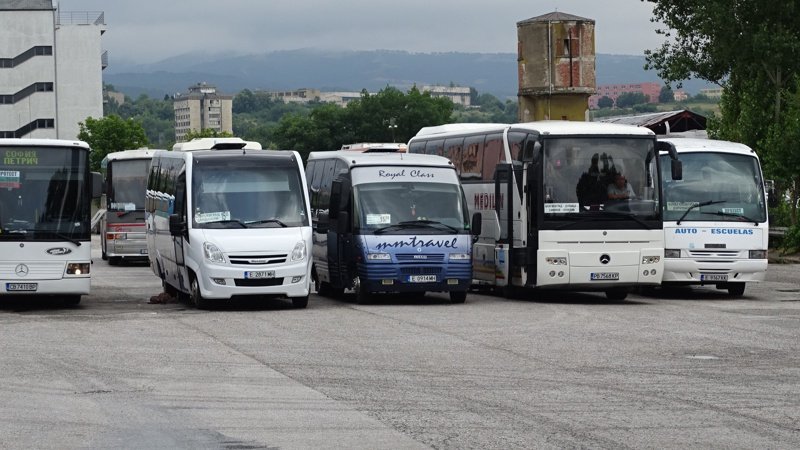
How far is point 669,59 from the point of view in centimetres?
5544

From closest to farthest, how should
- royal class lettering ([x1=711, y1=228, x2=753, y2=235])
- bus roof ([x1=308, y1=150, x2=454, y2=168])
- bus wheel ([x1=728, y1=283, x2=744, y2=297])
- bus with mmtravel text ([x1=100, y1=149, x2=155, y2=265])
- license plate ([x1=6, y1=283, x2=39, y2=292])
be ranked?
license plate ([x1=6, y1=283, x2=39, y2=292]) → bus roof ([x1=308, y1=150, x2=454, y2=168]) → royal class lettering ([x1=711, y1=228, x2=753, y2=235]) → bus wheel ([x1=728, y1=283, x2=744, y2=297]) → bus with mmtravel text ([x1=100, y1=149, x2=155, y2=265])

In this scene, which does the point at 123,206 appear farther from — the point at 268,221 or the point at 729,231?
the point at 729,231

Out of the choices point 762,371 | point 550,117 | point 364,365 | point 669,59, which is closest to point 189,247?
A: point 364,365

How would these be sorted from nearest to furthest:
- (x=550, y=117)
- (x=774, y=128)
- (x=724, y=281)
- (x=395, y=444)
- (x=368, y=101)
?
(x=395, y=444), (x=724, y=281), (x=774, y=128), (x=550, y=117), (x=368, y=101)

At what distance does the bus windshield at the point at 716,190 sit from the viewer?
2686 cm

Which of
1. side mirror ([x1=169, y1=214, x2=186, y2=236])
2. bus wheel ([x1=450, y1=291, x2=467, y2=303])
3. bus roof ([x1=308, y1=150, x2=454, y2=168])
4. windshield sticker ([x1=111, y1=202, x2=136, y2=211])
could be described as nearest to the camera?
side mirror ([x1=169, y1=214, x2=186, y2=236])

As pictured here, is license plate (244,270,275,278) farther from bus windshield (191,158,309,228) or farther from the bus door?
the bus door

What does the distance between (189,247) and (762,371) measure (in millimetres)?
11348

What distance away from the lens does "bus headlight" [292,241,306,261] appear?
2356 cm

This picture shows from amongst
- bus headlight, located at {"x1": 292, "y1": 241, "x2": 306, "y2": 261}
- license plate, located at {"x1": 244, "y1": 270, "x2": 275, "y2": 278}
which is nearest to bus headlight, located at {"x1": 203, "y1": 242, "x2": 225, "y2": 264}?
license plate, located at {"x1": 244, "y1": 270, "x2": 275, "y2": 278}

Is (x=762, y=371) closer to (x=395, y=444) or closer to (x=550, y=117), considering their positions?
(x=395, y=444)

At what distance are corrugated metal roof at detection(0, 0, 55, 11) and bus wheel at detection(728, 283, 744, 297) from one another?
10637 cm

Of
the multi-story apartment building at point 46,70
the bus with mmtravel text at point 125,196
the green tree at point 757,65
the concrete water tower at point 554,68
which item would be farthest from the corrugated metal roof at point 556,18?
the multi-story apartment building at point 46,70

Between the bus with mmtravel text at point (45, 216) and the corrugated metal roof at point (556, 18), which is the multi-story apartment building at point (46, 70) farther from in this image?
the bus with mmtravel text at point (45, 216)
